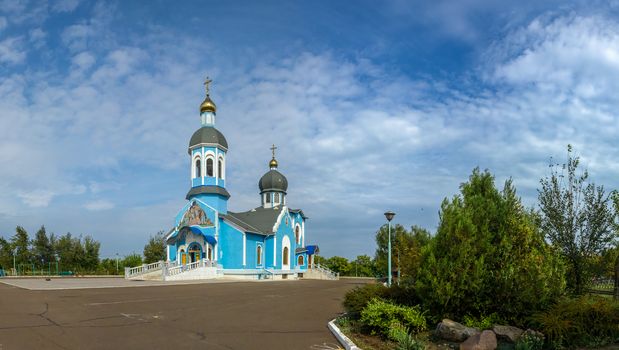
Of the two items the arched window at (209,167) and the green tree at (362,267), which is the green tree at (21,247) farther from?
the green tree at (362,267)

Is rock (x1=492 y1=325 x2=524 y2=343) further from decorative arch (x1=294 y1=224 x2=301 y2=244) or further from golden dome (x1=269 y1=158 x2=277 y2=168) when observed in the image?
golden dome (x1=269 y1=158 x2=277 y2=168)

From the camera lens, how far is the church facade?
38062mm

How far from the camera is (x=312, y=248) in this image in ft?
162

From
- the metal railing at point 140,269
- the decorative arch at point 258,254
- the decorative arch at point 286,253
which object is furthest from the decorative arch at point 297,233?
the metal railing at point 140,269

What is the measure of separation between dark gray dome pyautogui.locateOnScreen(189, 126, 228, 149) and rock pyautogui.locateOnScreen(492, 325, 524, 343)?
112 feet

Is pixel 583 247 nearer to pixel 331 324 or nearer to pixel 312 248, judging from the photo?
pixel 331 324

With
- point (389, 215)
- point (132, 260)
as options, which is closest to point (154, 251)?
point (132, 260)

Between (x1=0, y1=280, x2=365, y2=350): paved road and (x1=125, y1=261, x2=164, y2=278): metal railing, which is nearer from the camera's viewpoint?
(x1=0, y1=280, x2=365, y2=350): paved road

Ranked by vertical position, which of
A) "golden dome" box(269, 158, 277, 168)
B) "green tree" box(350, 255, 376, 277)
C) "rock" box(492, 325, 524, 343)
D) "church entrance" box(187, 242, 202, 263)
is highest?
"golden dome" box(269, 158, 277, 168)

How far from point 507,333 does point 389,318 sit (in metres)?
2.14

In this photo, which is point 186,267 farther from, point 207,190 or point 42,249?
point 42,249

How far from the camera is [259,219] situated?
4406 cm

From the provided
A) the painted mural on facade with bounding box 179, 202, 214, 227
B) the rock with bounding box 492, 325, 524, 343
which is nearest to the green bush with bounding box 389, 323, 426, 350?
the rock with bounding box 492, 325, 524, 343

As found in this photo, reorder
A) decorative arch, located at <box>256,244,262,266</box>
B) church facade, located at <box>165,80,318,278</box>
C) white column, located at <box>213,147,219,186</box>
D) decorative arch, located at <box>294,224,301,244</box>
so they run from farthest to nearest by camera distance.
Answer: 1. decorative arch, located at <box>294,224,301,244</box>
2. decorative arch, located at <box>256,244,262,266</box>
3. white column, located at <box>213,147,219,186</box>
4. church facade, located at <box>165,80,318,278</box>
